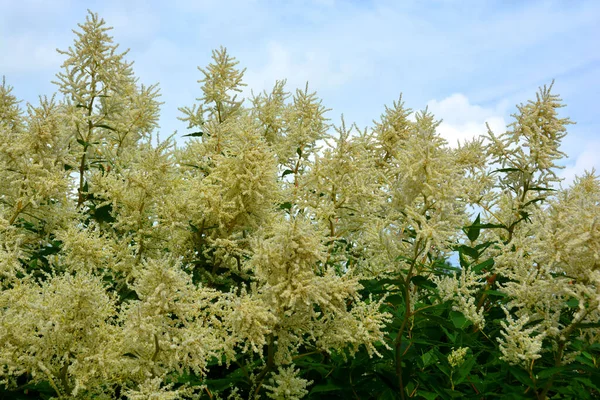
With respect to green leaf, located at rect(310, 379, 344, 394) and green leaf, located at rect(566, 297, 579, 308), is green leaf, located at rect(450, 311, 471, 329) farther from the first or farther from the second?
green leaf, located at rect(310, 379, 344, 394)

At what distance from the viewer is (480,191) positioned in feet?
23.4

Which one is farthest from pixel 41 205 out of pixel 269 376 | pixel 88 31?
pixel 269 376

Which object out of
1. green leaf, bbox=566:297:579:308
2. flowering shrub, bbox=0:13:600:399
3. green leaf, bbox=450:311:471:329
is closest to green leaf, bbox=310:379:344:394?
flowering shrub, bbox=0:13:600:399

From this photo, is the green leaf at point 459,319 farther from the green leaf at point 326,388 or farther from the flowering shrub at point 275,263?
the green leaf at point 326,388

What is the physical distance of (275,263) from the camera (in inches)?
155

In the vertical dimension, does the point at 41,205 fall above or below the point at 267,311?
above

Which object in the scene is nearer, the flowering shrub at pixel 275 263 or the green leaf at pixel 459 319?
the flowering shrub at pixel 275 263

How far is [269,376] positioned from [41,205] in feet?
9.29

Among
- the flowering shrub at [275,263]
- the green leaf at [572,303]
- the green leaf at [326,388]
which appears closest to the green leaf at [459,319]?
the flowering shrub at [275,263]

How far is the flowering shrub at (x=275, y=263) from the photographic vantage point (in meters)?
3.99

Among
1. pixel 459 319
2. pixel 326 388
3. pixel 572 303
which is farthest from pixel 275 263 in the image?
pixel 572 303

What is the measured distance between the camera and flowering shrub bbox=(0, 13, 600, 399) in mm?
3990

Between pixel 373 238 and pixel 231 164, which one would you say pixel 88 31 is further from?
pixel 373 238

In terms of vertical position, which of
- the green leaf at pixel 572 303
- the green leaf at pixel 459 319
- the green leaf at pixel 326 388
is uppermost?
the green leaf at pixel 572 303
